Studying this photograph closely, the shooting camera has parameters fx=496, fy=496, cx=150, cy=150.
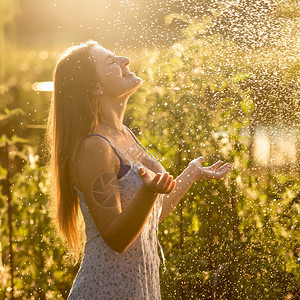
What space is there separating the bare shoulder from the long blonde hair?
0.15ft

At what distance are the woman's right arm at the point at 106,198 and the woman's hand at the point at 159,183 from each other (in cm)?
8

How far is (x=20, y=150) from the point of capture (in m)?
2.89

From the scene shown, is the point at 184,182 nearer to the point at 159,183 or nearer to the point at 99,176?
the point at 99,176

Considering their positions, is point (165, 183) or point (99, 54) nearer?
point (165, 183)

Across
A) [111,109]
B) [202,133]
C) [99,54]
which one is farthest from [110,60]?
[202,133]

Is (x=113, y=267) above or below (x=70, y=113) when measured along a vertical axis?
below

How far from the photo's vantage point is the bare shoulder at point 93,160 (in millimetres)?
1381

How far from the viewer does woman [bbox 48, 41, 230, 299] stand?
1.38 metres

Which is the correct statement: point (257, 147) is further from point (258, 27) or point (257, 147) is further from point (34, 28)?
point (34, 28)

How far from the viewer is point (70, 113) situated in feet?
4.96

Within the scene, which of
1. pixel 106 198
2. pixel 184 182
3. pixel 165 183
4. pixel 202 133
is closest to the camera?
pixel 165 183

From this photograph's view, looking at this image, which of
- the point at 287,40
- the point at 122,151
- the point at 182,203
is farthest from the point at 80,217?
the point at 287,40

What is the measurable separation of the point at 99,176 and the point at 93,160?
5cm

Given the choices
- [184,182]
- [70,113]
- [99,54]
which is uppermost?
[99,54]
